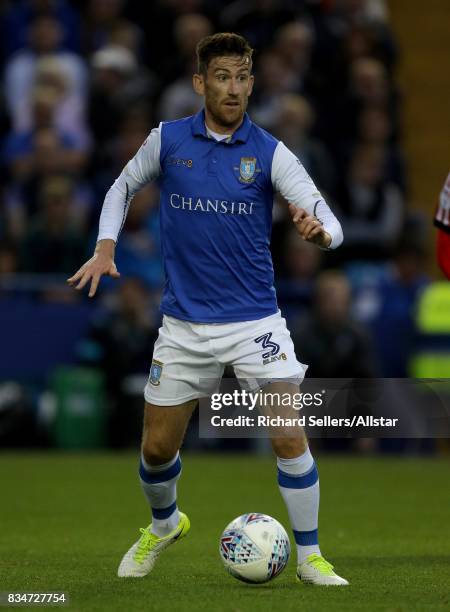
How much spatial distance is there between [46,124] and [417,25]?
680 cm

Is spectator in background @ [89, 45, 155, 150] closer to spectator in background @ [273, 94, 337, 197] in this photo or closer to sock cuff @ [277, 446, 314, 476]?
spectator in background @ [273, 94, 337, 197]

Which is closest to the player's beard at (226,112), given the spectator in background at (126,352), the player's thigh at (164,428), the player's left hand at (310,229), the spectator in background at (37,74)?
the player's left hand at (310,229)

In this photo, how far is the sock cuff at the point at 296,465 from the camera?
7.05 metres

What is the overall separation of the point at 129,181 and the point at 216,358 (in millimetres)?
971

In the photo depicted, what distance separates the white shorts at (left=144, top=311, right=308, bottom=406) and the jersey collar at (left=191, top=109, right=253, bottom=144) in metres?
0.85

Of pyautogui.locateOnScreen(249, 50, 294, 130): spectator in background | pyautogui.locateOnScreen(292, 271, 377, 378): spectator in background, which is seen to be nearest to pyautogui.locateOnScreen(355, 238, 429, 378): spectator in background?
pyautogui.locateOnScreen(292, 271, 377, 378): spectator in background

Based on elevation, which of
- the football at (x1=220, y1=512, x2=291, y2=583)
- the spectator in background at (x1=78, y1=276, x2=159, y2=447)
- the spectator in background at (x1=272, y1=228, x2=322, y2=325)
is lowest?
the spectator in background at (x1=78, y1=276, x2=159, y2=447)

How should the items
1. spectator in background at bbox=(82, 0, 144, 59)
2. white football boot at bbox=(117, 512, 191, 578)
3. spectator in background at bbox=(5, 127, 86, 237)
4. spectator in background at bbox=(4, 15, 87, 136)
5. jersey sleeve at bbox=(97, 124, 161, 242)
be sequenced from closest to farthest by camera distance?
1. jersey sleeve at bbox=(97, 124, 161, 242)
2. white football boot at bbox=(117, 512, 191, 578)
3. spectator in background at bbox=(5, 127, 86, 237)
4. spectator in background at bbox=(4, 15, 87, 136)
5. spectator in background at bbox=(82, 0, 144, 59)

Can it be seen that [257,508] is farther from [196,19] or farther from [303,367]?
[196,19]

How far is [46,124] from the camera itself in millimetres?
15500

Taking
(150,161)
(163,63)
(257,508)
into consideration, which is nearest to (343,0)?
(163,63)

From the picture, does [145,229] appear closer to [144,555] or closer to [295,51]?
[295,51]

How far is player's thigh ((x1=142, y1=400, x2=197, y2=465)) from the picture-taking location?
7.20 meters

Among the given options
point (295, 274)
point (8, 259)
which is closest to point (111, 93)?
point (8, 259)
